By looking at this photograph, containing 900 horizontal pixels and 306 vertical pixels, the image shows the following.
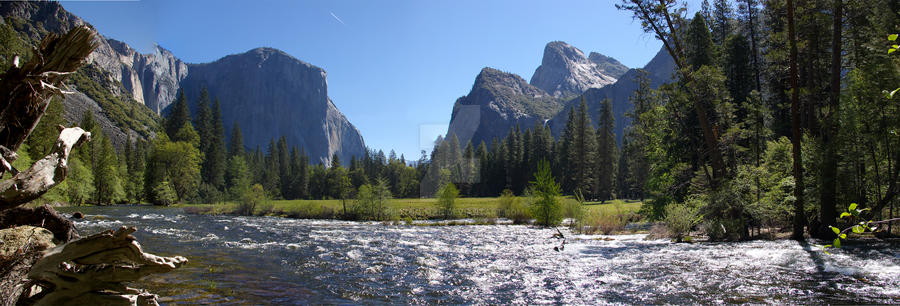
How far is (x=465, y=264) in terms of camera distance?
42.9 ft

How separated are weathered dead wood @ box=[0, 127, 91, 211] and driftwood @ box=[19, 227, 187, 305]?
0.49m

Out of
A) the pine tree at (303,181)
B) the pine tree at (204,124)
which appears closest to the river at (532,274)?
the pine tree at (204,124)

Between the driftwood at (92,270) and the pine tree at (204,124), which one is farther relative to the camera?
the pine tree at (204,124)

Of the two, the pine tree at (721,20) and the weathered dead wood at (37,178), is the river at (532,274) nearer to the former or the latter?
the weathered dead wood at (37,178)

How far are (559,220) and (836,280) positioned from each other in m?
21.5

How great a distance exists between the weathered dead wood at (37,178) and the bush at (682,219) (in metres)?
18.8

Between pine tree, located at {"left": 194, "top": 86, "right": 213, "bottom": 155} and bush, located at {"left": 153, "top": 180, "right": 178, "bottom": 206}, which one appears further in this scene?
pine tree, located at {"left": 194, "top": 86, "right": 213, "bottom": 155}

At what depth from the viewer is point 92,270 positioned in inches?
145

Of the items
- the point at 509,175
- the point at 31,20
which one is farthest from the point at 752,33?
the point at 31,20

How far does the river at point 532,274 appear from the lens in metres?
8.46

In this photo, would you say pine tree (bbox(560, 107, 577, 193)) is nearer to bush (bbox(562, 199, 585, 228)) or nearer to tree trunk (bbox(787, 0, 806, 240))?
bush (bbox(562, 199, 585, 228))

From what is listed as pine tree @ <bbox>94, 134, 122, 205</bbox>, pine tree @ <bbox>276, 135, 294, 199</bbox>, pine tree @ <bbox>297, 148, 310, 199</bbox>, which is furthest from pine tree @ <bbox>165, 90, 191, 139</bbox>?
pine tree @ <bbox>276, 135, 294, 199</bbox>

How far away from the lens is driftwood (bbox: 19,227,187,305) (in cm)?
354

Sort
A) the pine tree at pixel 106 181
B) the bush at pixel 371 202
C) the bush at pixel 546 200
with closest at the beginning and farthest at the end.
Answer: the bush at pixel 546 200 < the bush at pixel 371 202 < the pine tree at pixel 106 181
